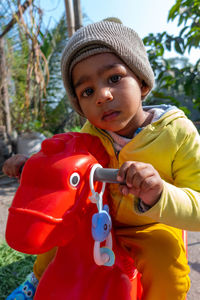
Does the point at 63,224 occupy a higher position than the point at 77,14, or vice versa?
the point at 77,14

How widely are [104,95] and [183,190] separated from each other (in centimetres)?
37

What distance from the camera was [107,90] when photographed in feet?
2.75

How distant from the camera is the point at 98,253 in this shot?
675mm

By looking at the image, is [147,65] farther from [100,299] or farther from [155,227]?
[100,299]

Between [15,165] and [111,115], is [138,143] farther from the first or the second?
[15,165]

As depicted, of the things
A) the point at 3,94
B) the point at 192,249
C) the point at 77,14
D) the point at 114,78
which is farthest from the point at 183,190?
the point at 3,94

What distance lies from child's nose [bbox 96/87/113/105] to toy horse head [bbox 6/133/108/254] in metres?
0.19

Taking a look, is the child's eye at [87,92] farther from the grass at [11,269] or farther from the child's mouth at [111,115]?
the grass at [11,269]

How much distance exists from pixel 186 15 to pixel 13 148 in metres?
3.00

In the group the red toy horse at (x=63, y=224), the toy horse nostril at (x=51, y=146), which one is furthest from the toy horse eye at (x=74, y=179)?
the toy horse nostril at (x=51, y=146)

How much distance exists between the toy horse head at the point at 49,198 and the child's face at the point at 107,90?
0.19 metres

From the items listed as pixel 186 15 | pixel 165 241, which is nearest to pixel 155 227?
pixel 165 241

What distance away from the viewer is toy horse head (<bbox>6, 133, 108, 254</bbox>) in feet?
2.00

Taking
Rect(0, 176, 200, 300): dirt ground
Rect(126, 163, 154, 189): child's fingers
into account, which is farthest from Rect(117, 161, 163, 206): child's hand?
Rect(0, 176, 200, 300): dirt ground
